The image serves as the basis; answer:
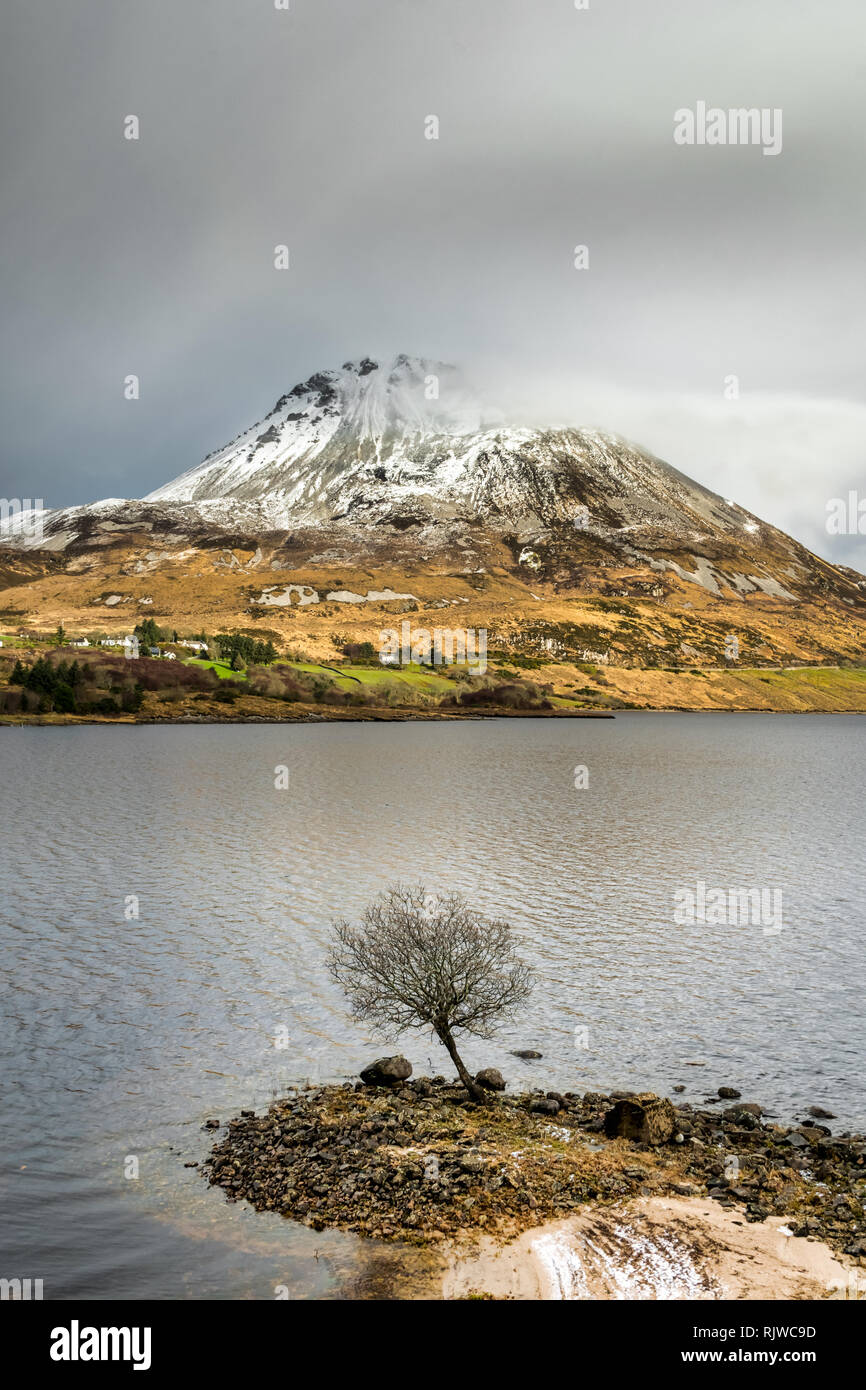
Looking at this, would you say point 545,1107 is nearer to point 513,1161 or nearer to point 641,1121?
point 641,1121

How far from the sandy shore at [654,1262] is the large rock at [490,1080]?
5.38 meters

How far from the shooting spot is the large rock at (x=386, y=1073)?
19938 millimetres

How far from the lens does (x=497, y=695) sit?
196250 millimetres

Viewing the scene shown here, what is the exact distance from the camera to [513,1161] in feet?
52.3

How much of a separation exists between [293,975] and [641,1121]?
1320 centimetres

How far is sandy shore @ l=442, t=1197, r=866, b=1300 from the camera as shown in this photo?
1233cm

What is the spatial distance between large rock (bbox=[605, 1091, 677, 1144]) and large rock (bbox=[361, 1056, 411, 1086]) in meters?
4.74

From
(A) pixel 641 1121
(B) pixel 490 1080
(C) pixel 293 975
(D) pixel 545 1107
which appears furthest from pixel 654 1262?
(C) pixel 293 975

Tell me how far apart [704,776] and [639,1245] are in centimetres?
7961

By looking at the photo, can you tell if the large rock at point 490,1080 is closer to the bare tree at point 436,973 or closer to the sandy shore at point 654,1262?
the bare tree at point 436,973

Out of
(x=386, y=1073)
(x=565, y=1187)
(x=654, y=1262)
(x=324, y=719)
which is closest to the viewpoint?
(x=654, y=1262)
